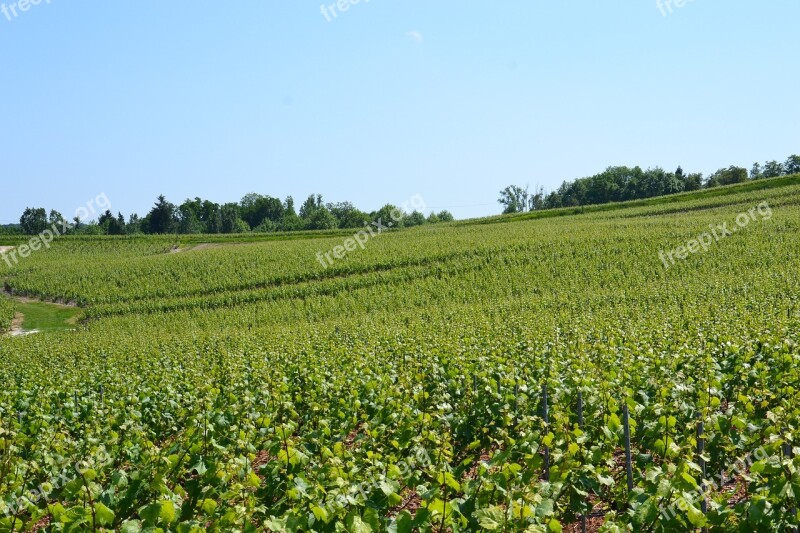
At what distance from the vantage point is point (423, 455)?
5633 mm

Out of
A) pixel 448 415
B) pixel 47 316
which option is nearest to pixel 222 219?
pixel 47 316

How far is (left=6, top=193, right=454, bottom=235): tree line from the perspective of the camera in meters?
113

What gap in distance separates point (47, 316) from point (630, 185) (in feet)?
328

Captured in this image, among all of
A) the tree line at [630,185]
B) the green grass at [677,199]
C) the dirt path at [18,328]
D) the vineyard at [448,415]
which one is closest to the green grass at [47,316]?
the dirt path at [18,328]

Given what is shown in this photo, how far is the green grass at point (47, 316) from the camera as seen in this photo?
3816 cm

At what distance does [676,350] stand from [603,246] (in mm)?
32341

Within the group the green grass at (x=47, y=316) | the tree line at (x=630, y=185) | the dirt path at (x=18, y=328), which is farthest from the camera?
the tree line at (x=630, y=185)

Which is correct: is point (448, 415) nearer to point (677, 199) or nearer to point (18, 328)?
point (18, 328)

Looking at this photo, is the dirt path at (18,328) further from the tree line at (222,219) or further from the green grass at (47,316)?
the tree line at (222,219)

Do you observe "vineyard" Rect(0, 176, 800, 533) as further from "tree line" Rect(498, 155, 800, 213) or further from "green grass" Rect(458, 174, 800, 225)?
"tree line" Rect(498, 155, 800, 213)

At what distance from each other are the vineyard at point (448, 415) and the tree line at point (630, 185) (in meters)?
76.2

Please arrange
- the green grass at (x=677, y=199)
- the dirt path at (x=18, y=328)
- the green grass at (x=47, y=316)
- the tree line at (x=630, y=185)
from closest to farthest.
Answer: the dirt path at (x=18, y=328) < the green grass at (x=47, y=316) < the green grass at (x=677, y=199) < the tree line at (x=630, y=185)

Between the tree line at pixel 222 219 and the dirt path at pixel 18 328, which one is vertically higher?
the tree line at pixel 222 219

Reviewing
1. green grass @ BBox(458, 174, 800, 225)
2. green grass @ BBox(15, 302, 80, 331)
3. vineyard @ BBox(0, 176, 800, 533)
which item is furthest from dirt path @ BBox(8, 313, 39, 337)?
green grass @ BBox(458, 174, 800, 225)
